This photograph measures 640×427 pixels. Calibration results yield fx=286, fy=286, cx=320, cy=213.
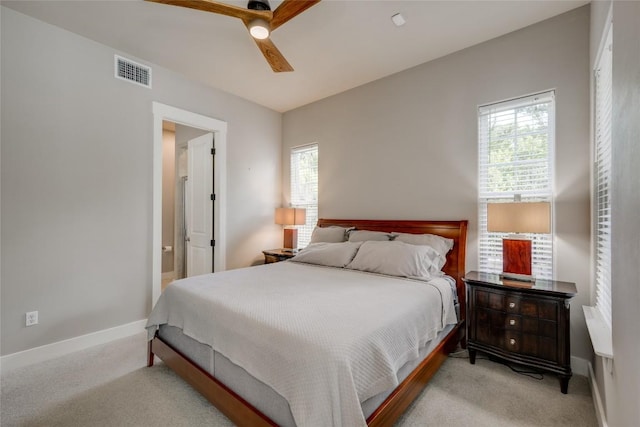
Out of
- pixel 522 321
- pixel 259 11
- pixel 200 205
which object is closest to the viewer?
pixel 259 11

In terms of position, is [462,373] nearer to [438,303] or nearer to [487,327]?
[487,327]

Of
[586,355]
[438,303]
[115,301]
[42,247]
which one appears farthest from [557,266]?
[42,247]

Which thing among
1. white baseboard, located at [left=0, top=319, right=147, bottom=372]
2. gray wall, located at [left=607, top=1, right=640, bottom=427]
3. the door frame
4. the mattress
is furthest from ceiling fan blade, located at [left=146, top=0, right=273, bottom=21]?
white baseboard, located at [left=0, top=319, right=147, bottom=372]

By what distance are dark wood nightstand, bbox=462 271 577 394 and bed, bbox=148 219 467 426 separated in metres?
0.23

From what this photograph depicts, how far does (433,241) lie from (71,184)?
11.8 feet

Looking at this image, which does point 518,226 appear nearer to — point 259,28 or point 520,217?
point 520,217

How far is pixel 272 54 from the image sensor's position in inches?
95.7

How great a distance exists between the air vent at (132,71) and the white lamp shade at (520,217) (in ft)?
12.6

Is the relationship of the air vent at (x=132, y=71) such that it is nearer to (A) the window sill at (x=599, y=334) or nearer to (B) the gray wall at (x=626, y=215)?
(B) the gray wall at (x=626, y=215)

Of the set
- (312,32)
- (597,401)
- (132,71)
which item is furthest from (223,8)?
(597,401)

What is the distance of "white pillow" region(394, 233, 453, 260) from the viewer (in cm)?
287

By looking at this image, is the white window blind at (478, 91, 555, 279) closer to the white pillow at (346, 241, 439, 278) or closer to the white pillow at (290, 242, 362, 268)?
the white pillow at (346, 241, 439, 278)

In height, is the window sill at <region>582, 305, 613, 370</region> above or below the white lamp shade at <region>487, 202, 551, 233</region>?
below

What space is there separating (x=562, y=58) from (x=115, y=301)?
16.0 feet
